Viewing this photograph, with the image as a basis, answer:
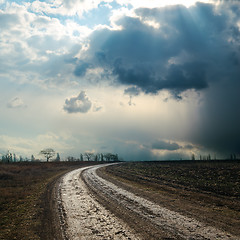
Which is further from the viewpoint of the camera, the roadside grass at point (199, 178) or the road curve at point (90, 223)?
the roadside grass at point (199, 178)

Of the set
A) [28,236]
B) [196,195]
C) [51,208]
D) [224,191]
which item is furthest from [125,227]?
[224,191]

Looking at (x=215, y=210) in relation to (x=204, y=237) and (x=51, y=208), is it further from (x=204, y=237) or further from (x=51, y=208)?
(x=51, y=208)

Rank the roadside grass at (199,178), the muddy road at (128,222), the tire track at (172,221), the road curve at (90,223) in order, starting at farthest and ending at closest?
the roadside grass at (199,178) < the road curve at (90,223) < the muddy road at (128,222) < the tire track at (172,221)

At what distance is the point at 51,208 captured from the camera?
37.5 feet

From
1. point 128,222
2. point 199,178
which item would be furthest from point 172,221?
point 199,178

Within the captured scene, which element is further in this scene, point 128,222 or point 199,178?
point 199,178

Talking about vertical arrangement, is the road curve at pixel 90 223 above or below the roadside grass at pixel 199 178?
above

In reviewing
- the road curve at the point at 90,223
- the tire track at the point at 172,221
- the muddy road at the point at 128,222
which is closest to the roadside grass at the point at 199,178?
the tire track at the point at 172,221

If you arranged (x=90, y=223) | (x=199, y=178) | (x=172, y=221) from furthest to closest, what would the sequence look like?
1. (x=199, y=178)
2. (x=90, y=223)
3. (x=172, y=221)

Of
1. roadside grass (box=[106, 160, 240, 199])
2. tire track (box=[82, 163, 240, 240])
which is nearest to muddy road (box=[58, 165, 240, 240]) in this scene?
tire track (box=[82, 163, 240, 240])

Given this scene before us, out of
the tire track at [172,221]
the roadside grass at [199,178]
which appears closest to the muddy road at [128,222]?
the tire track at [172,221]

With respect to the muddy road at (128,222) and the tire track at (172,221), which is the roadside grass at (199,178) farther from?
the muddy road at (128,222)

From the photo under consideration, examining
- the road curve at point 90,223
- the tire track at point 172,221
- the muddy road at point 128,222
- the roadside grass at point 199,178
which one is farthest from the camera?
the roadside grass at point 199,178

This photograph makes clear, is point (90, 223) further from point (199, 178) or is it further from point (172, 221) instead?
point (199, 178)
